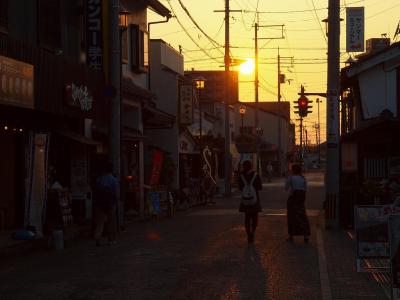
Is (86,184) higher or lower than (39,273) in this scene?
higher

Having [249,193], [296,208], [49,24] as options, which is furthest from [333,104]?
[49,24]

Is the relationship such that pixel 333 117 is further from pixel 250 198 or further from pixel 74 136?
pixel 74 136

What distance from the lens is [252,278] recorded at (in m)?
10.3

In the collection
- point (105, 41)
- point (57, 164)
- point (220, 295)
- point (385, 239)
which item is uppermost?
point (105, 41)

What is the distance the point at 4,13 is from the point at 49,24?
2.72 m

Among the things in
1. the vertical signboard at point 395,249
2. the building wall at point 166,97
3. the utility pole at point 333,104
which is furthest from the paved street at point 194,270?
the building wall at point 166,97

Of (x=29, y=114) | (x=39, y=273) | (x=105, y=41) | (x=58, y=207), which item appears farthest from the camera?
(x=105, y=41)

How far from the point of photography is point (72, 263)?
40.5 ft

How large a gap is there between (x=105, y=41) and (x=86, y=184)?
160 inches

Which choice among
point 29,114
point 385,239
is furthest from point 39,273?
point 29,114

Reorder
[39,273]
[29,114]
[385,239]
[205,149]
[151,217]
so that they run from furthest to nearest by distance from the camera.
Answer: [205,149]
[151,217]
[29,114]
[39,273]
[385,239]

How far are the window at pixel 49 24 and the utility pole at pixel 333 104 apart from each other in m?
7.33

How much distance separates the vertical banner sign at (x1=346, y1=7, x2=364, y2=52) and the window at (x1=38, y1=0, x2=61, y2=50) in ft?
39.0

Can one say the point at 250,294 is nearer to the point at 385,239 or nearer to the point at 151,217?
the point at 385,239
